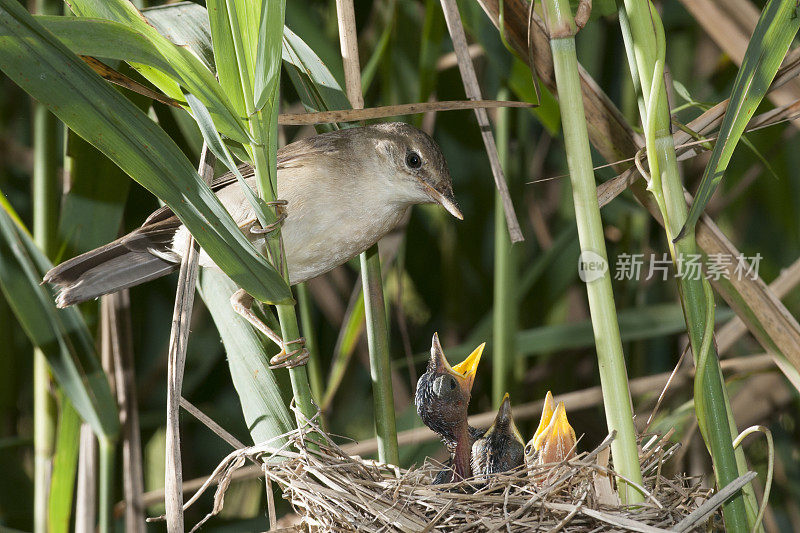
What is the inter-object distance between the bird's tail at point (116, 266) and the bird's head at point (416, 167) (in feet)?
1.60

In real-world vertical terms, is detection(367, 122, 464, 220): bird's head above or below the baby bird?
above

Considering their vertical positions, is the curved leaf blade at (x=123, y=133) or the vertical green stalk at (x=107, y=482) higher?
the curved leaf blade at (x=123, y=133)

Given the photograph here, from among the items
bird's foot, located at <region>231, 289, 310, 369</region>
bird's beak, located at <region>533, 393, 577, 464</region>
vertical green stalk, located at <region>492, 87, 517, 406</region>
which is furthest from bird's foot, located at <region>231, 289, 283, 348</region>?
vertical green stalk, located at <region>492, 87, 517, 406</region>

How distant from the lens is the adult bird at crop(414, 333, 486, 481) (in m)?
1.44

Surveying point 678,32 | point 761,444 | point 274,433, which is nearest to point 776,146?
point 678,32

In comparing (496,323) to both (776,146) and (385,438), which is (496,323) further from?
(776,146)

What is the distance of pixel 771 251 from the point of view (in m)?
2.39

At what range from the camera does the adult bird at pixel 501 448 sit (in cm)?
144

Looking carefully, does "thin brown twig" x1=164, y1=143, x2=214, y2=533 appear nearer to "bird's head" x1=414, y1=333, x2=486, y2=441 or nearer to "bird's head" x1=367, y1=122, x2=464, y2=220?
"bird's head" x1=414, y1=333, x2=486, y2=441

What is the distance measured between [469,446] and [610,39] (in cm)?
153

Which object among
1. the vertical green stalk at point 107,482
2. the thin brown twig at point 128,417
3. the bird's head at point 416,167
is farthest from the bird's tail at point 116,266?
the bird's head at point 416,167

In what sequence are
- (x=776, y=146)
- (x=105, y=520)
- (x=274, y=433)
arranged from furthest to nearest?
(x=776, y=146) → (x=105, y=520) → (x=274, y=433)

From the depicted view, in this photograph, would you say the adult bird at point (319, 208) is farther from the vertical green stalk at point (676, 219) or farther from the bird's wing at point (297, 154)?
the vertical green stalk at point (676, 219)

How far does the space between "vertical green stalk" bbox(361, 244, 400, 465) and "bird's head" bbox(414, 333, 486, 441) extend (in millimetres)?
127
